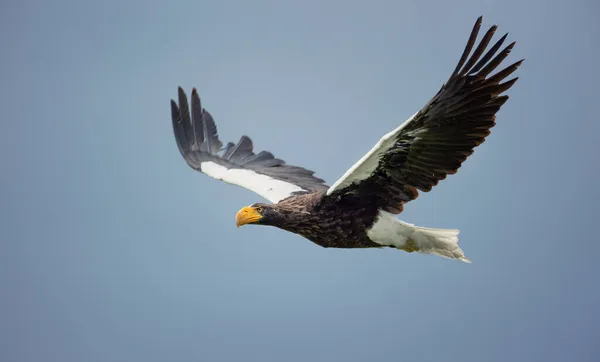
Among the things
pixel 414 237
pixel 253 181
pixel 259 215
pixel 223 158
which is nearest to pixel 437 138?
pixel 414 237

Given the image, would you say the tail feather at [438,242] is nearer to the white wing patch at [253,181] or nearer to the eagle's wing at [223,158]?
the white wing patch at [253,181]

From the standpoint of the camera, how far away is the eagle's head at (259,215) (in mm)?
5930

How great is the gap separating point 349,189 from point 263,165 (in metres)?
2.44

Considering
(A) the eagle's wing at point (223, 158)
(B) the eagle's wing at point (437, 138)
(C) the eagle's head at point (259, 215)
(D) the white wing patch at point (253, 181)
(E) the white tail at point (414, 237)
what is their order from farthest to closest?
1. (A) the eagle's wing at point (223, 158)
2. (D) the white wing patch at point (253, 181)
3. (C) the eagle's head at point (259, 215)
4. (E) the white tail at point (414, 237)
5. (B) the eagle's wing at point (437, 138)

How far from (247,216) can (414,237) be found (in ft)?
4.65

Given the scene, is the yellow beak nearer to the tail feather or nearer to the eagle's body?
the eagle's body

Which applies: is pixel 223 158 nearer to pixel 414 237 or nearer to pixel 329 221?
pixel 329 221

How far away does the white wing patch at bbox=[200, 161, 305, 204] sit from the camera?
707cm

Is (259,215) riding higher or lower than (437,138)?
lower

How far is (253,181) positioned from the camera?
7.43m

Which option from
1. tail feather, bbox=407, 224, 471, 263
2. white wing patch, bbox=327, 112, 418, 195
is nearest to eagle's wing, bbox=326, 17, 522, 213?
white wing patch, bbox=327, 112, 418, 195

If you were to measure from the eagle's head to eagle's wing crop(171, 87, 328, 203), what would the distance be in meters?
1.33

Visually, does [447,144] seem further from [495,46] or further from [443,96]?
[495,46]

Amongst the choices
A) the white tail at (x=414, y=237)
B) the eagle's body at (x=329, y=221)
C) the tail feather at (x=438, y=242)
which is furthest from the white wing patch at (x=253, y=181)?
the tail feather at (x=438, y=242)
